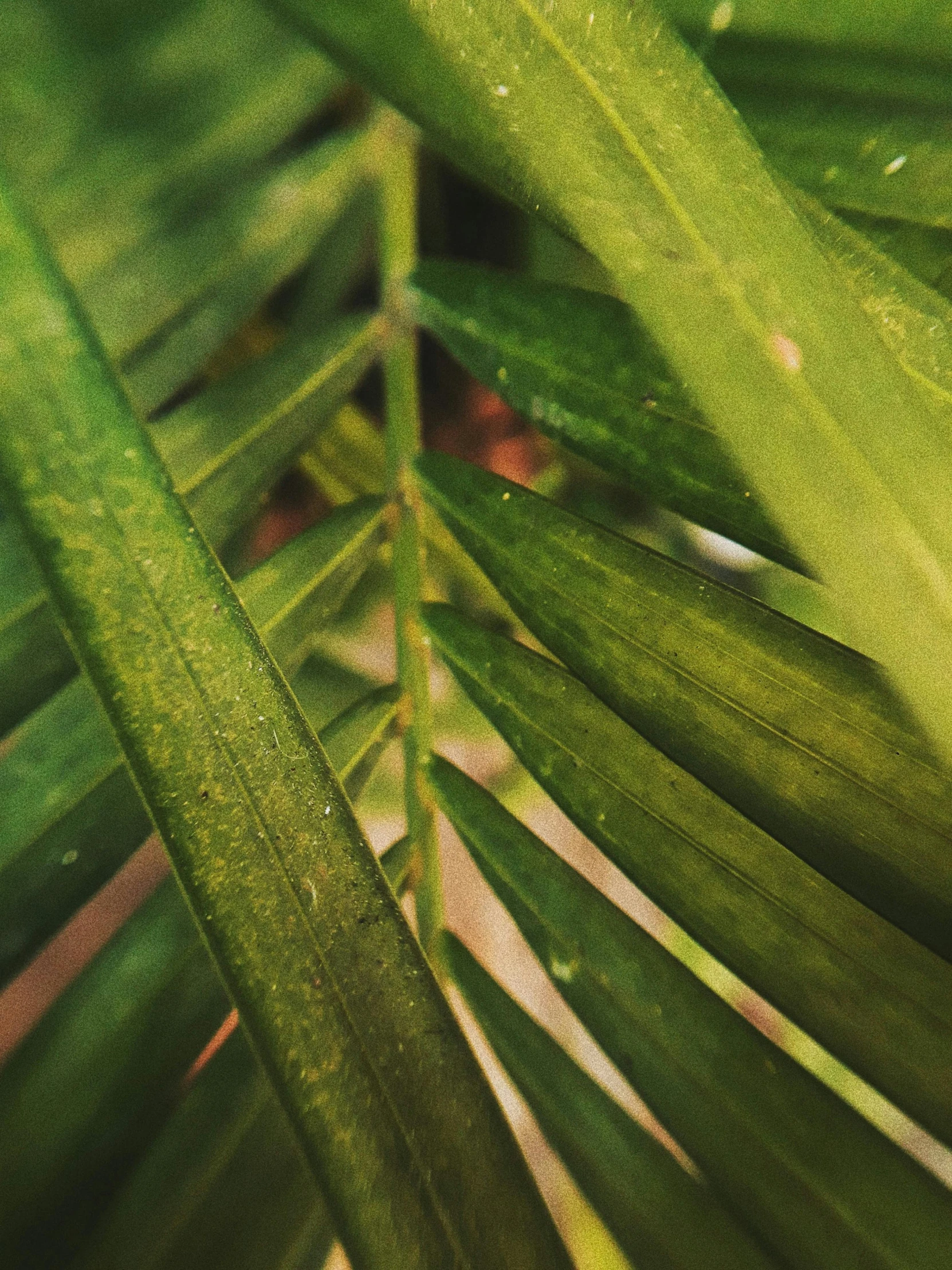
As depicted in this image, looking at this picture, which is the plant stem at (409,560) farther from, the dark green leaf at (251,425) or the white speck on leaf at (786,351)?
the white speck on leaf at (786,351)

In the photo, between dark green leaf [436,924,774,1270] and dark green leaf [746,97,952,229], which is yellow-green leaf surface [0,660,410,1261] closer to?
dark green leaf [436,924,774,1270]

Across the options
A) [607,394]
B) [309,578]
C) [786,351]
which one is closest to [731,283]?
[786,351]

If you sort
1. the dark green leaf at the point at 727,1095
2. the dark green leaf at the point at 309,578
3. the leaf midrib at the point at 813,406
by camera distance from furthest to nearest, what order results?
the dark green leaf at the point at 309,578, the dark green leaf at the point at 727,1095, the leaf midrib at the point at 813,406

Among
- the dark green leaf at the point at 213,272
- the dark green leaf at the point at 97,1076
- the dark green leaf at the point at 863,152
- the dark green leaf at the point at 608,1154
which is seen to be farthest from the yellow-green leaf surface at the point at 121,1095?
the dark green leaf at the point at 863,152

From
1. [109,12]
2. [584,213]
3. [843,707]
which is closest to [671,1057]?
[843,707]

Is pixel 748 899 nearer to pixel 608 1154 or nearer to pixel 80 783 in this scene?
pixel 608 1154

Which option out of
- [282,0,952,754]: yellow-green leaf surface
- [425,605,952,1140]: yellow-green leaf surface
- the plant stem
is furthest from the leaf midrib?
the plant stem

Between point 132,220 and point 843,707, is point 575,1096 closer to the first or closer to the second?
point 843,707
